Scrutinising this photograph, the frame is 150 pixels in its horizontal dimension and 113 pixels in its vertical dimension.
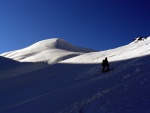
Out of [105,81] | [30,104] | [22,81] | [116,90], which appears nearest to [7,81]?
[22,81]

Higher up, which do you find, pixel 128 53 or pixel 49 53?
pixel 49 53

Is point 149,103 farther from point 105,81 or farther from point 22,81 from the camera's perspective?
point 22,81

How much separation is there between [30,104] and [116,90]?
10786 millimetres

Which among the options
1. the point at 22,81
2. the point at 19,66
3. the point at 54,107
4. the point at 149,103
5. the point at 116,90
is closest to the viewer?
the point at 149,103

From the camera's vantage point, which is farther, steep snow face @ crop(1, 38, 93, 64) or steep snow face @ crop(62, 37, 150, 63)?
steep snow face @ crop(1, 38, 93, 64)

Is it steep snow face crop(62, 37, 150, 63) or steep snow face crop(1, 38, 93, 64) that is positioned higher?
steep snow face crop(1, 38, 93, 64)

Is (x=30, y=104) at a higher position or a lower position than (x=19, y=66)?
lower

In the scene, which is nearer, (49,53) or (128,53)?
(128,53)

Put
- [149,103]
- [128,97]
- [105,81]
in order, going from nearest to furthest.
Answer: [149,103], [128,97], [105,81]

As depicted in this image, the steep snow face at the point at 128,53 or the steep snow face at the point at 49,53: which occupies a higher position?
the steep snow face at the point at 49,53

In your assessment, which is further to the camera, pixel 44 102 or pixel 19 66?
pixel 19 66

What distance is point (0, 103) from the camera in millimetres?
39562

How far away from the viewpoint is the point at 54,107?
26688 millimetres

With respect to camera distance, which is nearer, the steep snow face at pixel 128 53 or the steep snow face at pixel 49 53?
the steep snow face at pixel 128 53
